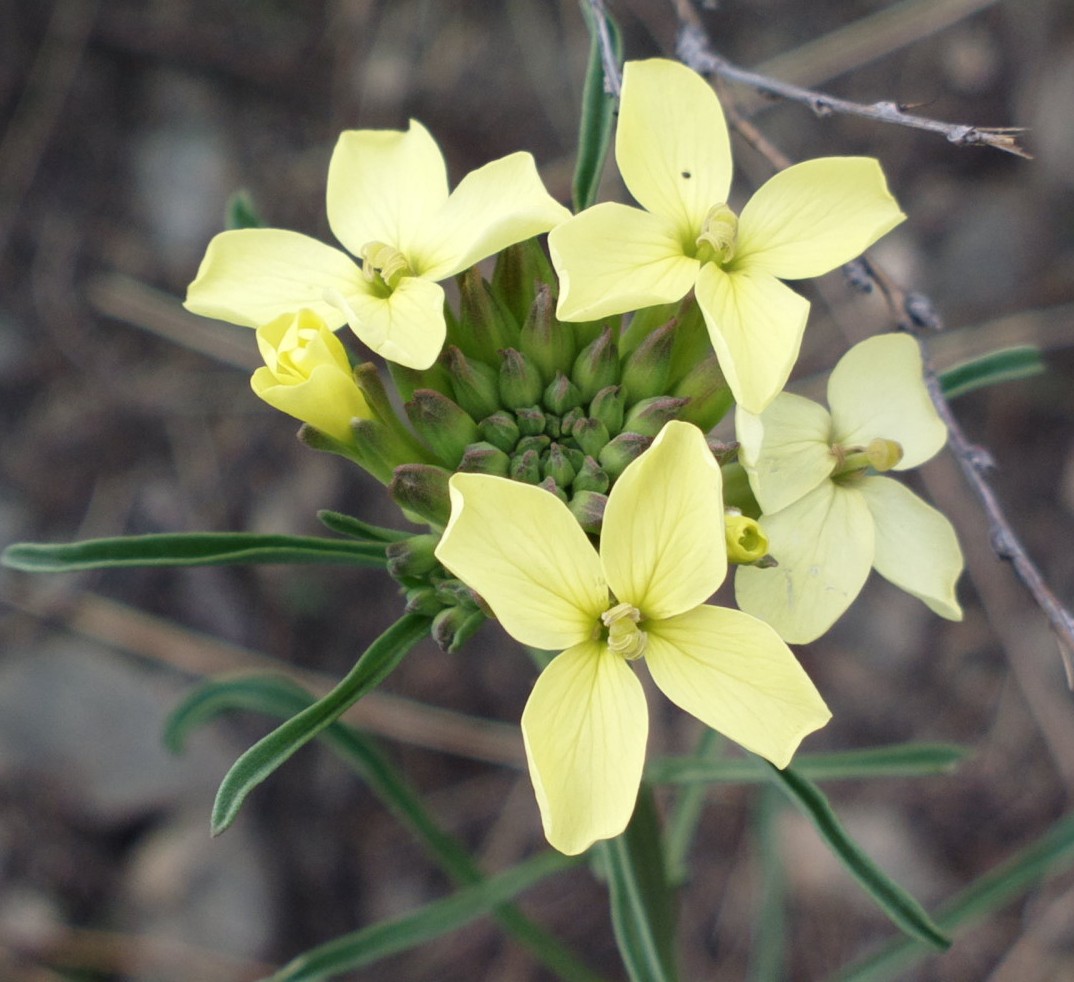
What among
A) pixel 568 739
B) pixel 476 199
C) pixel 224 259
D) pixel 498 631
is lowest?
pixel 498 631

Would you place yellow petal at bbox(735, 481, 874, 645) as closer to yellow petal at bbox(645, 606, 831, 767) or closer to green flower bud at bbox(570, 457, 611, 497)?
yellow petal at bbox(645, 606, 831, 767)

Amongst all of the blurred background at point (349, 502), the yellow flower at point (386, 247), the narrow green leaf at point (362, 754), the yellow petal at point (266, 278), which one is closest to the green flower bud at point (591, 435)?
the yellow flower at point (386, 247)

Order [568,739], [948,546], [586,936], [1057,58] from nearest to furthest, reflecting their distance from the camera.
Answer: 1. [568,739]
2. [948,546]
3. [586,936]
4. [1057,58]

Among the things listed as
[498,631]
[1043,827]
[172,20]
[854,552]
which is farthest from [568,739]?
[172,20]

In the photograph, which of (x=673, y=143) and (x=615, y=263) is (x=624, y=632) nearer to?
(x=615, y=263)

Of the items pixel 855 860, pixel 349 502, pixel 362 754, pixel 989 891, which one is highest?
pixel 855 860

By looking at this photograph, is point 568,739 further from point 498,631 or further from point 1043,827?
point 1043,827

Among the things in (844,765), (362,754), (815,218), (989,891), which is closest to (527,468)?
(815,218)
